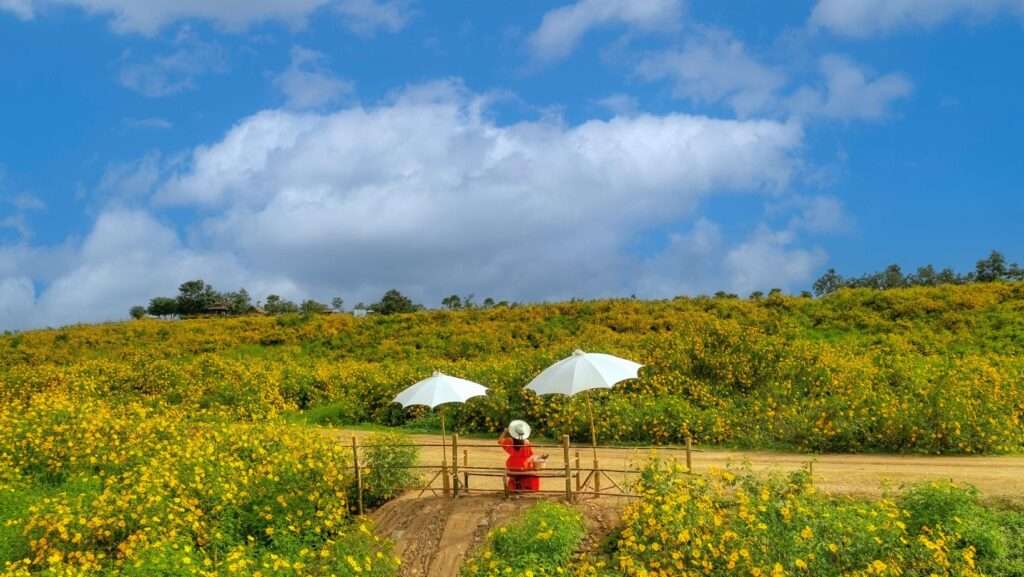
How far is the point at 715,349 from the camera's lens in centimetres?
2258

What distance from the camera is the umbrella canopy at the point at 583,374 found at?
45.5 ft

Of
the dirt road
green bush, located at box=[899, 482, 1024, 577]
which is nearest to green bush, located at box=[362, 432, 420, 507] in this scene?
the dirt road

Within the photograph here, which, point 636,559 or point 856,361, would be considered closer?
point 636,559

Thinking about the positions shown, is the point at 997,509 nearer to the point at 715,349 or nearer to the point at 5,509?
the point at 715,349

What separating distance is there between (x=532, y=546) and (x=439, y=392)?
4.22 meters

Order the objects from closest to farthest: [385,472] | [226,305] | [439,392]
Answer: [385,472] < [439,392] < [226,305]

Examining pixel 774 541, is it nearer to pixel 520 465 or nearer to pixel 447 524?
pixel 520 465

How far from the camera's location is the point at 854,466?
1603 cm

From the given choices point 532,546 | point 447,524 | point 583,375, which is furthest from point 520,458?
point 532,546

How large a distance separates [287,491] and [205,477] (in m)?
1.28

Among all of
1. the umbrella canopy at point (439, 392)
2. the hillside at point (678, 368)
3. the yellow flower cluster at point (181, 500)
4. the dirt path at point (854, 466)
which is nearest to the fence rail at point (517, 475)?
the dirt path at point (854, 466)

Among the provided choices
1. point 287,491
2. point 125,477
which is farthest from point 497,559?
point 125,477

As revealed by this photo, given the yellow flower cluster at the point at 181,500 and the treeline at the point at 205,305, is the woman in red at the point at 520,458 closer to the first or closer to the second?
the yellow flower cluster at the point at 181,500

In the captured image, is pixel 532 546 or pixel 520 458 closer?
pixel 532 546
